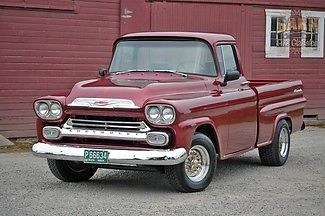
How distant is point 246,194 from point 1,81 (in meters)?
6.64

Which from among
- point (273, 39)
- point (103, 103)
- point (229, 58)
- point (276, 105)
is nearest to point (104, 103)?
point (103, 103)

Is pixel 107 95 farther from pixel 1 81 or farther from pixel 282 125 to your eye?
pixel 1 81

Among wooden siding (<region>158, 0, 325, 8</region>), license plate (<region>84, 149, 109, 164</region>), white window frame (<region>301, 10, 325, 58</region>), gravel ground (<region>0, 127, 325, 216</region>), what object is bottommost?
gravel ground (<region>0, 127, 325, 216</region>)

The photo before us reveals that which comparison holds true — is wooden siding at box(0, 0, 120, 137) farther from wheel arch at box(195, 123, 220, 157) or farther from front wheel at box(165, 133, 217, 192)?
front wheel at box(165, 133, 217, 192)

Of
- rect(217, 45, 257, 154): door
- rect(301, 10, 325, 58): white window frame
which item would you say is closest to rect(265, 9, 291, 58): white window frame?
rect(301, 10, 325, 58): white window frame

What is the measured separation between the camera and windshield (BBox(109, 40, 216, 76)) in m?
8.83

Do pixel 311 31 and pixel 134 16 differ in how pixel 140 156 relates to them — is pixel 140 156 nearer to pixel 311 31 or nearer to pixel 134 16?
pixel 134 16

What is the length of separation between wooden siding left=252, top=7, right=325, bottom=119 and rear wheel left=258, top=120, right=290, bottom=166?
5598 millimetres

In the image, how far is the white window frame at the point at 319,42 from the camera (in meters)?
16.6

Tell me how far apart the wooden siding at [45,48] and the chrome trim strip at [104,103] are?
16.2 feet

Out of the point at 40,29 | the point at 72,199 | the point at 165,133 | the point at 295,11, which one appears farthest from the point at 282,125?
the point at 295,11

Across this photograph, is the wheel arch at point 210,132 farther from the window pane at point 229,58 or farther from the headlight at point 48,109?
the headlight at point 48,109

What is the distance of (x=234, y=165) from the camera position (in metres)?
10.3

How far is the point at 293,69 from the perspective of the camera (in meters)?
16.5
